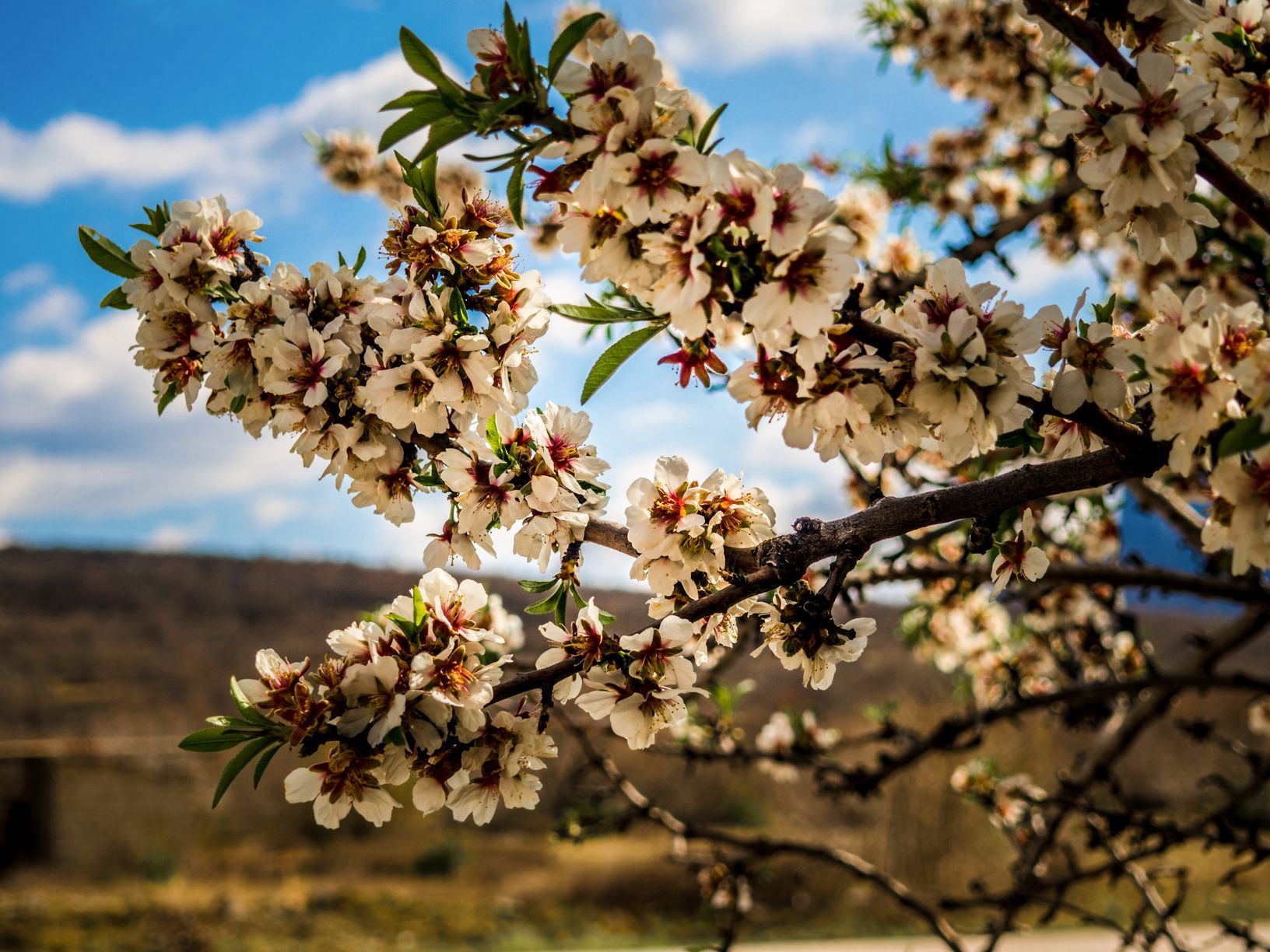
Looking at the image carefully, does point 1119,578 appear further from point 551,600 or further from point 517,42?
point 517,42

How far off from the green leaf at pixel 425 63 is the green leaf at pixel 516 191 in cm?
6

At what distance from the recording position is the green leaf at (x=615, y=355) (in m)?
0.80

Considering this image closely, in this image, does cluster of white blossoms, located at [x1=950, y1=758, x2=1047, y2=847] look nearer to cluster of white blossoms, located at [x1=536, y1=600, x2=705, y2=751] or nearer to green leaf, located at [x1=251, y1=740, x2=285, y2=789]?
cluster of white blossoms, located at [x1=536, y1=600, x2=705, y2=751]

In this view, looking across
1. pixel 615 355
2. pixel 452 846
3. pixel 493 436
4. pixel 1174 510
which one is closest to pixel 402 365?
pixel 493 436

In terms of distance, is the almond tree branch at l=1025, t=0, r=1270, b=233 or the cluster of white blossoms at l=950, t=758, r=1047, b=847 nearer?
the almond tree branch at l=1025, t=0, r=1270, b=233

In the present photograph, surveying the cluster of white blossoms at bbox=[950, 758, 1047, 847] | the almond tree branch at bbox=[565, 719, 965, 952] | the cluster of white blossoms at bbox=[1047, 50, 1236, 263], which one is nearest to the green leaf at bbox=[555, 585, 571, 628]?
the cluster of white blossoms at bbox=[1047, 50, 1236, 263]

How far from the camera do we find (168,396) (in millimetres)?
1027

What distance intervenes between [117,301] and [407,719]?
2.01 feet

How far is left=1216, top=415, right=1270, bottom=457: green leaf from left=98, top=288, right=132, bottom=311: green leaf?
1.02 m

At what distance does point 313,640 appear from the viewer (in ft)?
57.5

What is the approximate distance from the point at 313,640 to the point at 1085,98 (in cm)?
1812

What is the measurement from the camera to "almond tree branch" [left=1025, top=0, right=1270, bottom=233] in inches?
33.5

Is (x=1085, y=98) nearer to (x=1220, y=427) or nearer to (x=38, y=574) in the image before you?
(x=1220, y=427)

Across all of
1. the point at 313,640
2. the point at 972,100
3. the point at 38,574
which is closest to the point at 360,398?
the point at 972,100
